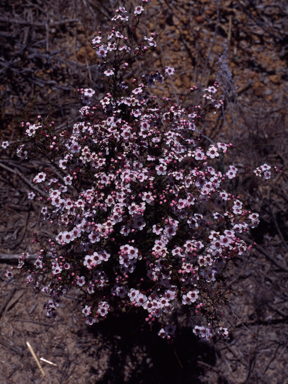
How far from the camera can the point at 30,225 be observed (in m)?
6.12

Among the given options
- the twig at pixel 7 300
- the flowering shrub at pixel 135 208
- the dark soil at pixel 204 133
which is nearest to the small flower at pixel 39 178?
the flowering shrub at pixel 135 208

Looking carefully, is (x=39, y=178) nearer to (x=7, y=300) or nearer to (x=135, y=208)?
(x=135, y=208)

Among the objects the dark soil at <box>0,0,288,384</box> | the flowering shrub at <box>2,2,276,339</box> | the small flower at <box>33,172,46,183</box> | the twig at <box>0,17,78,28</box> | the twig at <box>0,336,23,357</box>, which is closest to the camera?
the flowering shrub at <box>2,2,276,339</box>

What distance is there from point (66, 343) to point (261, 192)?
4.75 m

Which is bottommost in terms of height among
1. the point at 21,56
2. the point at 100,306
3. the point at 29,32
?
the point at 100,306

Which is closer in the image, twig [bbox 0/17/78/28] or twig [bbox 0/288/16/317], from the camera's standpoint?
twig [bbox 0/288/16/317]

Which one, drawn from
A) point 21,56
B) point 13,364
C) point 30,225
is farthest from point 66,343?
point 21,56

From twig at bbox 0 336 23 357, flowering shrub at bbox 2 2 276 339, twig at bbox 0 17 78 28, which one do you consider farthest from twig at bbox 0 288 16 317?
twig at bbox 0 17 78 28

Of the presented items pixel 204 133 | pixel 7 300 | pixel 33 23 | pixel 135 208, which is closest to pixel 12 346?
pixel 7 300

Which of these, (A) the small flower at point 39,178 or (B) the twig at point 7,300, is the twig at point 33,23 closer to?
(A) the small flower at point 39,178

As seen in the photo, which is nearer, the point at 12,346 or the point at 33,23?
the point at 12,346

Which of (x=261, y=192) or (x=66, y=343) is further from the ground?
(x=261, y=192)

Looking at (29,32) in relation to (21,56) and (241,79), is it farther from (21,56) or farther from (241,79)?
(241,79)

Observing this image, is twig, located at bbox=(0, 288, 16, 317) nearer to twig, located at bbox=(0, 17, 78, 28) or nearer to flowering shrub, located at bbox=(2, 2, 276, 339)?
flowering shrub, located at bbox=(2, 2, 276, 339)
